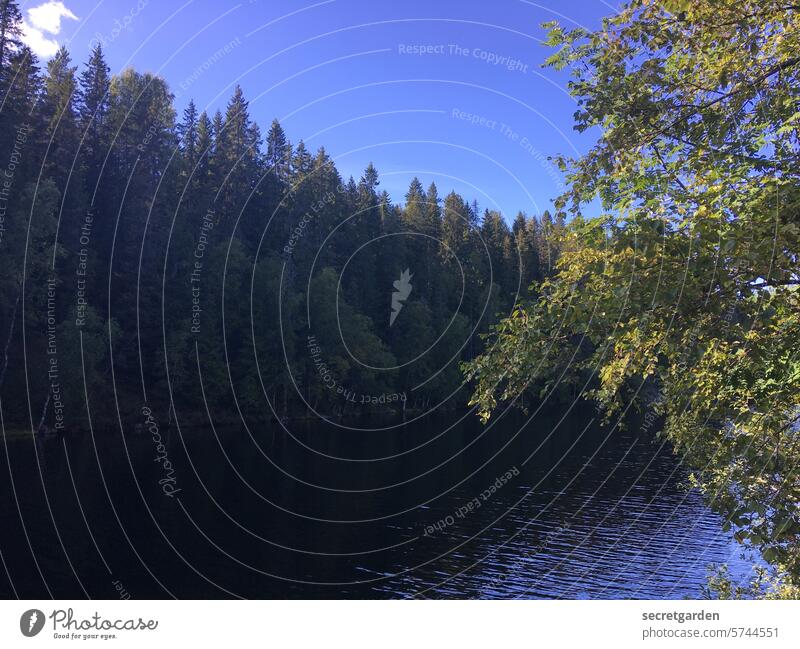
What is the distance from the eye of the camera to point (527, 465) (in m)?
49.4

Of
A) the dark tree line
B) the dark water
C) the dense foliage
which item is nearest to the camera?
the dense foliage

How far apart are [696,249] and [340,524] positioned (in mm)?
27431

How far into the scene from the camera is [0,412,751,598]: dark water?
22719 millimetres

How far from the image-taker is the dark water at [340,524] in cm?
2272

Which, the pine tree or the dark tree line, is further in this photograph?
the pine tree

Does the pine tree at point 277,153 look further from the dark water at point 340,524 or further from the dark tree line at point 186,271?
the dark water at point 340,524

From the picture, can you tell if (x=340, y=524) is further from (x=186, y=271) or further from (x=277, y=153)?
(x=277, y=153)

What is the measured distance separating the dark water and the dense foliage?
850cm

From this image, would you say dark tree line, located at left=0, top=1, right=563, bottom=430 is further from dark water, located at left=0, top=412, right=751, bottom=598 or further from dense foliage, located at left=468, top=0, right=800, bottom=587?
dense foliage, located at left=468, top=0, right=800, bottom=587

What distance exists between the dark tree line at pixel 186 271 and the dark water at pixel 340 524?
8234 millimetres

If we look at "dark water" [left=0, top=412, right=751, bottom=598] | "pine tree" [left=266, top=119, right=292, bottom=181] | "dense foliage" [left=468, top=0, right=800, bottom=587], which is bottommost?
"dark water" [left=0, top=412, right=751, bottom=598]

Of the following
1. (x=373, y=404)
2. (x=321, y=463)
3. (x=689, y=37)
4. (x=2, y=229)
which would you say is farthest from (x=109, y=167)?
(x=689, y=37)

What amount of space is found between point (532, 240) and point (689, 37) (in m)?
100

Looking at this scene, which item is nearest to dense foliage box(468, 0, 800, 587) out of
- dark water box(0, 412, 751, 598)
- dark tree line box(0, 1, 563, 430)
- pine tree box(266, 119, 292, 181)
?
dark water box(0, 412, 751, 598)
